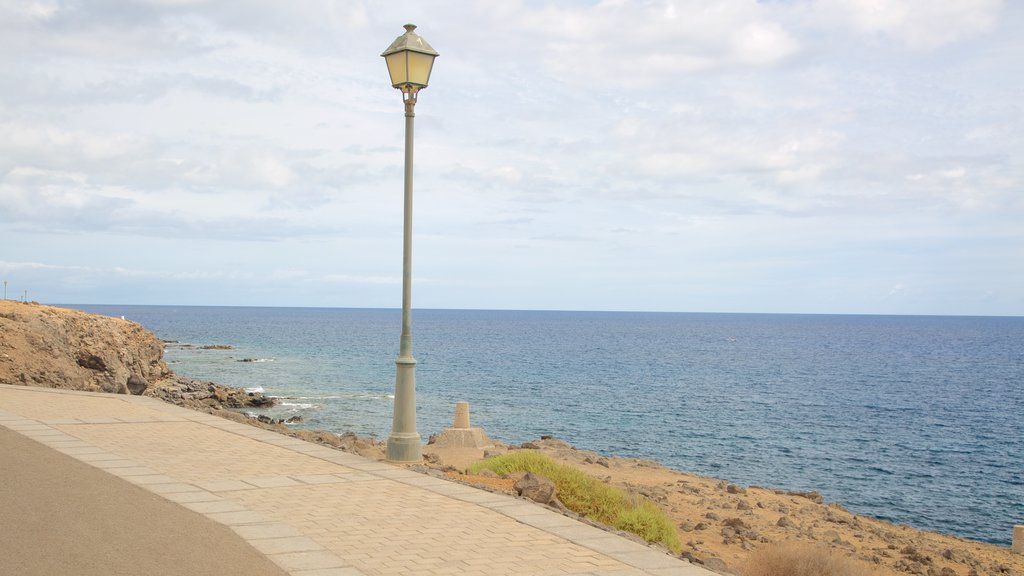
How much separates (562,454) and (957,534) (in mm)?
10080

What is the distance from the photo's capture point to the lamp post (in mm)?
11508

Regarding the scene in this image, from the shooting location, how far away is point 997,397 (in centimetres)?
5347

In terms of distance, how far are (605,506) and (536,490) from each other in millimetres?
2098

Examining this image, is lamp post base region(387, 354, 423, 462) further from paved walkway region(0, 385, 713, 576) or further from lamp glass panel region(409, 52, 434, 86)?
lamp glass panel region(409, 52, 434, 86)

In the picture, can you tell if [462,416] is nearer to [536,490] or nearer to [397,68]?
[397,68]

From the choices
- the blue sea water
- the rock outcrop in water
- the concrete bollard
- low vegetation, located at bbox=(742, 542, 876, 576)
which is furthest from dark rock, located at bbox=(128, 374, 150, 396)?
low vegetation, located at bbox=(742, 542, 876, 576)

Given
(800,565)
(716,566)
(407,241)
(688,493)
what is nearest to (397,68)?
(407,241)

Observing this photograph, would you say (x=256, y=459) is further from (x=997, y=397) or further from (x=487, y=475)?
(x=997, y=397)

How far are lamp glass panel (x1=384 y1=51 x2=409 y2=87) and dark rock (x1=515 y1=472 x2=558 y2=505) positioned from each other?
217 inches

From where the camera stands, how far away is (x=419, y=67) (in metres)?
11.8

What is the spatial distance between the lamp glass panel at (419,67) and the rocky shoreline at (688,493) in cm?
508

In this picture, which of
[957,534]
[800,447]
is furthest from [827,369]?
[957,534]

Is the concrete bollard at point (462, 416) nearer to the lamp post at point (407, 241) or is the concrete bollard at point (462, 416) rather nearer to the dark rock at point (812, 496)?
the dark rock at point (812, 496)

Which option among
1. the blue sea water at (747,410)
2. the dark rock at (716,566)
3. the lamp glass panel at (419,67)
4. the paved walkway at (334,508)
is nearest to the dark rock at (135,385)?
the blue sea water at (747,410)
